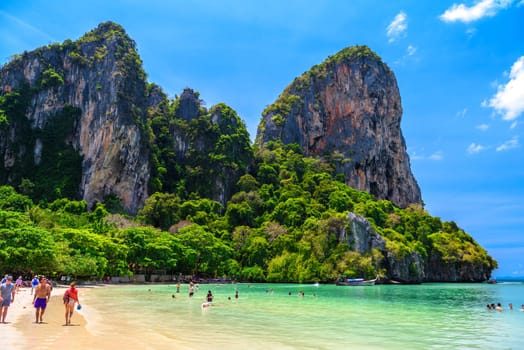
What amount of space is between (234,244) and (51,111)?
158 feet

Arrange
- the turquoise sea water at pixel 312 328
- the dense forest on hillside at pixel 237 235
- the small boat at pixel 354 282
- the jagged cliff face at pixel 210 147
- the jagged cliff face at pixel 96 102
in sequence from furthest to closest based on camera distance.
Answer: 1. the jagged cliff face at pixel 210 147
2. the jagged cliff face at pixel 96 102
3. the small boat at pixel 354 282
4. the dense forest on hillside at pixel 237 235
5. the turquoise sea water at pixel 312 328

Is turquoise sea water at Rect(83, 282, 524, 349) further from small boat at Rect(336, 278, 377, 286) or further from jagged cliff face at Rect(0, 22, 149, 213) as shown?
jagged cliff face at Rect(0, 22, 149, 213)

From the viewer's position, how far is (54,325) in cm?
1609

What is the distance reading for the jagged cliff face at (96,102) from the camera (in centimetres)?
8519

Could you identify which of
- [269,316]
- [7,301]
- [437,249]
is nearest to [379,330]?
[269,316]

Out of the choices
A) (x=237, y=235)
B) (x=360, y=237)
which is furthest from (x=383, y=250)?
(x=237, y=235)

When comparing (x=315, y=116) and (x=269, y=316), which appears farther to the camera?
(x=315, y=116)

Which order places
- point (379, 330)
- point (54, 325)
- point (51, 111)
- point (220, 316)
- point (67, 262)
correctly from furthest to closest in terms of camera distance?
point (51, 111), point (67, 262), point (220, 316), point (379, 330), point (54, 325)

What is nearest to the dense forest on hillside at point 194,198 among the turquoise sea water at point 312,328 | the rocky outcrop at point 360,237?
the rocky outcrop at point 360,237

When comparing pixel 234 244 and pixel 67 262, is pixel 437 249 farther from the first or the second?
pixel 67 262

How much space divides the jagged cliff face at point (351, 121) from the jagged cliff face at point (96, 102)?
136 feet

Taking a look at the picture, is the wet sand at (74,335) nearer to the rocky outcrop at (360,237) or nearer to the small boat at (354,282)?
the small boat at (354,282)

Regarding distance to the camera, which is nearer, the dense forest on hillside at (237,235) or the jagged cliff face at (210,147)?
the dense forest on hillside at (237,235)

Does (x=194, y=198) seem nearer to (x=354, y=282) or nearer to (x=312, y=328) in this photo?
(x=354, y=282)
